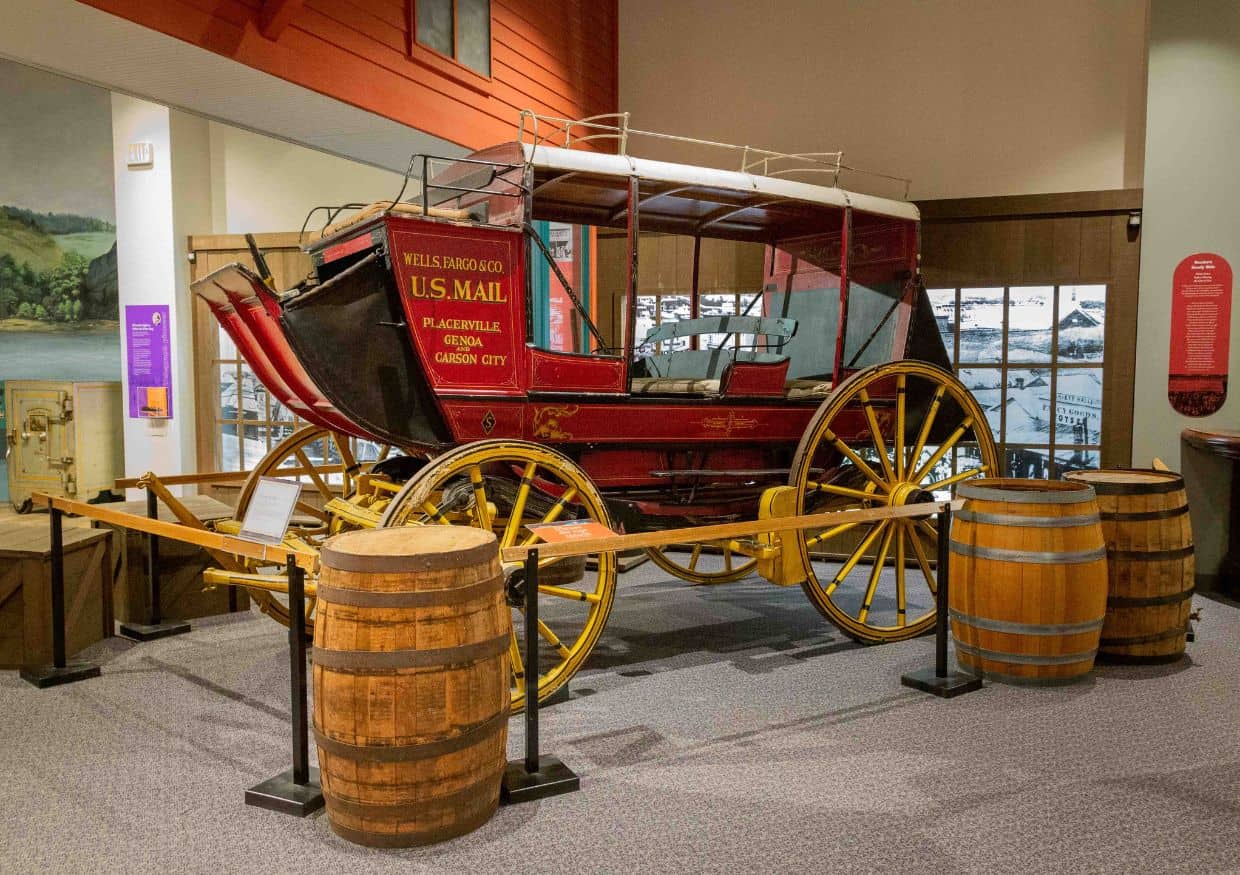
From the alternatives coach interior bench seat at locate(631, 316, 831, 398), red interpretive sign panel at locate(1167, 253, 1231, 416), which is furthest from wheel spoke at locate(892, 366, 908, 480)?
red interpretive sign panel at locate(1167, 253, 1231, 416)

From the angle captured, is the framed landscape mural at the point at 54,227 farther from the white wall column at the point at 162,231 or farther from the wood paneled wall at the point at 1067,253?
the wood paneled wall at the point at 1067,253

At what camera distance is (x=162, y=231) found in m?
6.93

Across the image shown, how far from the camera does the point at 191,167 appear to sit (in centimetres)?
710

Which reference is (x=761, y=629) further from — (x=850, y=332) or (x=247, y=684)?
(x=247, y=684)

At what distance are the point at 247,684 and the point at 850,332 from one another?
3.33 meters

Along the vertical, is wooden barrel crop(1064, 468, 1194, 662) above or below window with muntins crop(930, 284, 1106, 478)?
below

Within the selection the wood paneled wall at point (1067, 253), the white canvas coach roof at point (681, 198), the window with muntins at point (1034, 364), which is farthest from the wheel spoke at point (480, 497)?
the window with muntins at point (1034, 364)

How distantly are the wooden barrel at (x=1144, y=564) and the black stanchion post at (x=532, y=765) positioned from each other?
2.42 m

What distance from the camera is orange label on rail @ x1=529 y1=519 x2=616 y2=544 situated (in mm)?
2998

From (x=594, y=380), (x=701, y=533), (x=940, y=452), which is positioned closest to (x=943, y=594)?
(x=940, y=452)

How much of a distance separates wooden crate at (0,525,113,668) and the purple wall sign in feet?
9.43

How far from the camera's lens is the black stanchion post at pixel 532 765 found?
108 inches

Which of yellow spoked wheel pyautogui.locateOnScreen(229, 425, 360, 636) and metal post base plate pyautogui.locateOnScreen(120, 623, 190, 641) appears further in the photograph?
metal post base plate pyautogui.locateOnScreen(120, 623, 190, 641)

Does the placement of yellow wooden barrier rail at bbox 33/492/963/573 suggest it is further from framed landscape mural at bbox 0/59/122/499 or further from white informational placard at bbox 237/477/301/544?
framed landscape mural at bbox 0/59/122/499
